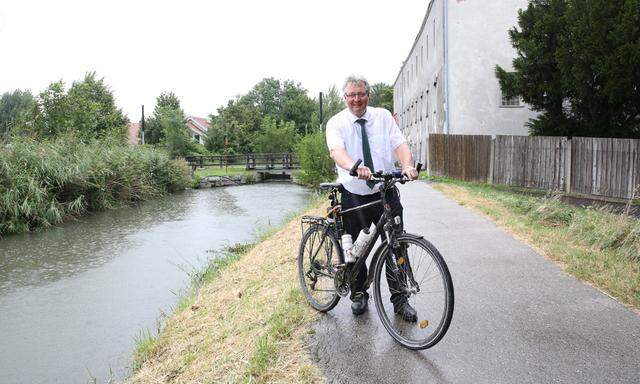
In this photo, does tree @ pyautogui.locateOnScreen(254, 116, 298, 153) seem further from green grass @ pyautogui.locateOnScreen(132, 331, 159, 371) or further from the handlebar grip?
the handlebar grip

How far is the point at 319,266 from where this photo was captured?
465cm

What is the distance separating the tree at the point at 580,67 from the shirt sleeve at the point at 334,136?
10.1 metres

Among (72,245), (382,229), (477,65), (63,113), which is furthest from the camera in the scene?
(63,113)

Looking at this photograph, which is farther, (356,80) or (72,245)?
(72,245)

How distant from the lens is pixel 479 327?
13.4ft

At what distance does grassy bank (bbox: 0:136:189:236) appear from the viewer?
15656mm

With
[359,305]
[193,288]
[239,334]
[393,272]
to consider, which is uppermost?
[393,272]

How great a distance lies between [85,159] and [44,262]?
961cm

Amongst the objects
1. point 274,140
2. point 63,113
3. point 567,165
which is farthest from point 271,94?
point 567,165

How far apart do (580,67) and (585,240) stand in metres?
7.96

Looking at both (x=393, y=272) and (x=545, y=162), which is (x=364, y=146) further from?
(x=545, y=162)

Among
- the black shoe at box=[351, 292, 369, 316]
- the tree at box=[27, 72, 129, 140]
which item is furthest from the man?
the tree at box=[27, 72, 129, 140]

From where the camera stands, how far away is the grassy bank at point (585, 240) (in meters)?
5.19

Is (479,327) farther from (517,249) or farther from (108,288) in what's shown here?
(108,288)
